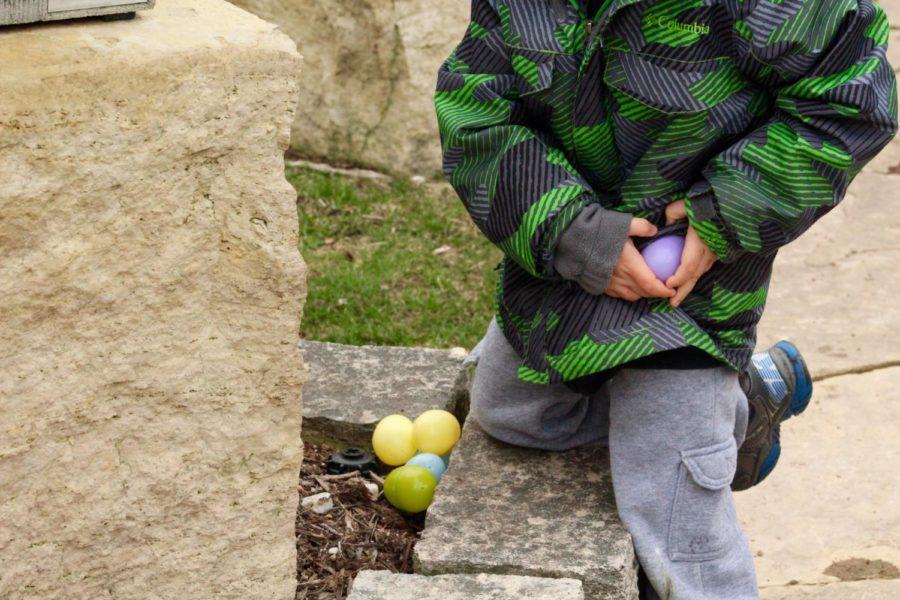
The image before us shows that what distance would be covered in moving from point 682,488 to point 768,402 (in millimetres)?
483

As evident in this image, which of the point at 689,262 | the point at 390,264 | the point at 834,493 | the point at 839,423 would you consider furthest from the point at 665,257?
the point at 390,264

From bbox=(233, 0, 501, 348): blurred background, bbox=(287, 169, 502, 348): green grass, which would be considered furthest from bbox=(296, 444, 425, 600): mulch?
bbox=(233, 0, 501, 348): blurred background

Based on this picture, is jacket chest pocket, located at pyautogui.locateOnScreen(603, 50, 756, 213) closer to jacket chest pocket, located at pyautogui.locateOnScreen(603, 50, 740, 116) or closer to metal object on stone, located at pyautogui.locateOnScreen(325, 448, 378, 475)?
jacket chest pocket, located at pyautogui.locateOnScreen(603, 50, 740, 116)

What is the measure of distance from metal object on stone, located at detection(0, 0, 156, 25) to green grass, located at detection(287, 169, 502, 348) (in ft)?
6.00

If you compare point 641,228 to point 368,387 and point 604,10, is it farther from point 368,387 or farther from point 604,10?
point 368,387

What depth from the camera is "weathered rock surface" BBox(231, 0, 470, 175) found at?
4.50 meters

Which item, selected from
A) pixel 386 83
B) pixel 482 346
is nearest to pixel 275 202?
pixel 482 346

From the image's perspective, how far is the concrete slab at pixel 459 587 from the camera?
2.03m

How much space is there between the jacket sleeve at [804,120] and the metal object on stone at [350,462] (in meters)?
0.95

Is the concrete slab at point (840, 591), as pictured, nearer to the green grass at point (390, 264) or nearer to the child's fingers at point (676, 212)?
the child's fingers at point (676, 212)

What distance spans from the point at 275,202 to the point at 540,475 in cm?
85

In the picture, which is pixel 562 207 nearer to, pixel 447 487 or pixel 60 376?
pixel 447 487

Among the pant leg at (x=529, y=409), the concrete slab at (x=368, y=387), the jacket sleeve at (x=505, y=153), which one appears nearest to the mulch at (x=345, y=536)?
the concrete slab at (x=368, y=387)

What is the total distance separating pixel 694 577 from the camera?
2264mm
